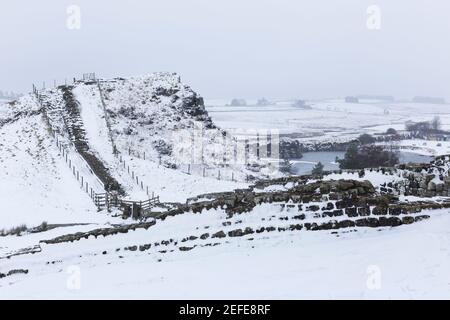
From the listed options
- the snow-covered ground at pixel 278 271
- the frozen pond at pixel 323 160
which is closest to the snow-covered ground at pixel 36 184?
the snow-covered ground at pixel 278 271

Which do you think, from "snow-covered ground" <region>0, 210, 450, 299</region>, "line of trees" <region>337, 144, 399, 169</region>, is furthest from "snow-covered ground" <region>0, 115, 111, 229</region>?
"line of trees" <region>337, 144, 399, 169</region>

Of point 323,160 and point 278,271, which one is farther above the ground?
point 278,271

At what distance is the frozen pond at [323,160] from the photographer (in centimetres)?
7286

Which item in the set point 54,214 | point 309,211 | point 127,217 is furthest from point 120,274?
point 54,214

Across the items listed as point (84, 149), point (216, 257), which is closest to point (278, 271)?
point (216, 257)

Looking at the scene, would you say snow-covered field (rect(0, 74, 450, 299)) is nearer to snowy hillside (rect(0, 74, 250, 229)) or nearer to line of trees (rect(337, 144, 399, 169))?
snowy hillside (rect(0, 74, 250, 229))

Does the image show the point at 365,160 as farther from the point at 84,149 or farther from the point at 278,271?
the point at 278,271

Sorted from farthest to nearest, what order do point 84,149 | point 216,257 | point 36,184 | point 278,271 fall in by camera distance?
point 84,149 < point 36,184 < point 216,257 < point 278,271

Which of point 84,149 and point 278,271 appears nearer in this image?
point 278,271

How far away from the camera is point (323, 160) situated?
8838 centimetres

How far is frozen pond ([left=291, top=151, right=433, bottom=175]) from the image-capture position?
72856mm

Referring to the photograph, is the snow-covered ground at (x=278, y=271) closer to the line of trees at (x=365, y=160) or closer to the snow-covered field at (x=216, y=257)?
the snow-covered field at (x=216, y=257)
